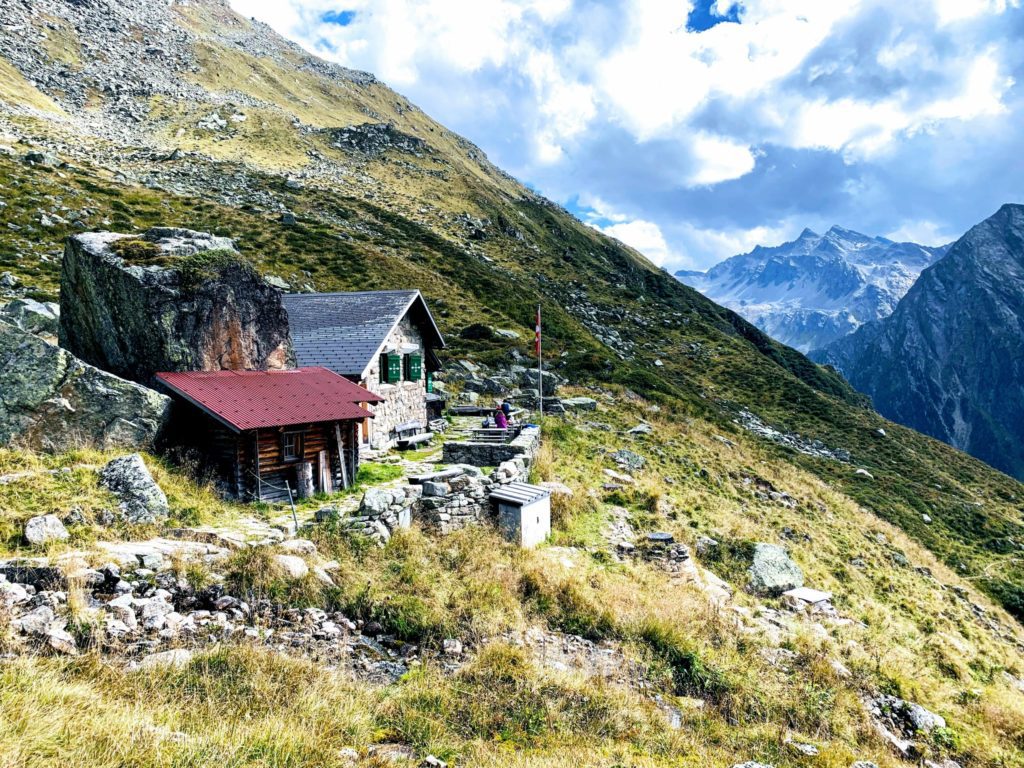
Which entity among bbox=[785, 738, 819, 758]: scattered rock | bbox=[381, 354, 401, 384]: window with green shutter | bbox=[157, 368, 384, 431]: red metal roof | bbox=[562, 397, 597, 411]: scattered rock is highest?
bbox=[381, 354, 401, 384]: window with green shutter

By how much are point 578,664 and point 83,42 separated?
129m

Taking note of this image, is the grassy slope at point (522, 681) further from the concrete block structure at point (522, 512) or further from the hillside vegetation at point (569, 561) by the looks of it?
the concrete block structure at point (522, 512)

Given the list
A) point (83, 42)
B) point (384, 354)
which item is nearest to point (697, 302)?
point (384, 354)

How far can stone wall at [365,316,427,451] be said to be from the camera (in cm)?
2320

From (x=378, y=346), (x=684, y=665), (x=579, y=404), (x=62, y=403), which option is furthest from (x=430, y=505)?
(x=579, y=404)

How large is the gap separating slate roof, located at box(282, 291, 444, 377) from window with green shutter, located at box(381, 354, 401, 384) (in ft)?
3.22

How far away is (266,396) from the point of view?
49.0 ft

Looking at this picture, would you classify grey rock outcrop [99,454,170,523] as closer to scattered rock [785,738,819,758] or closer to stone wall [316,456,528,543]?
stone wall [316,456,528,543]

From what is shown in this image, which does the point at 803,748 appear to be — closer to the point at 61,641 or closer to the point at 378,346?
the point at 61,641

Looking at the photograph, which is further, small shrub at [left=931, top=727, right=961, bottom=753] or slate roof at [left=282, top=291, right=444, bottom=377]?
slate roof at [left=282, top=291, right=444, bottom=377]

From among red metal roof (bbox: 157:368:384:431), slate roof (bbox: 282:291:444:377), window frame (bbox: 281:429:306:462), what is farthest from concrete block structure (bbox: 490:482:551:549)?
slate roof (bbox: 282:291:444:377)

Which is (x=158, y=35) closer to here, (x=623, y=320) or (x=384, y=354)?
Answer: (x=623, y=320)

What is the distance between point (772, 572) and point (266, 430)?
14582 mm

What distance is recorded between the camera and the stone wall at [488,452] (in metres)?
18.6
